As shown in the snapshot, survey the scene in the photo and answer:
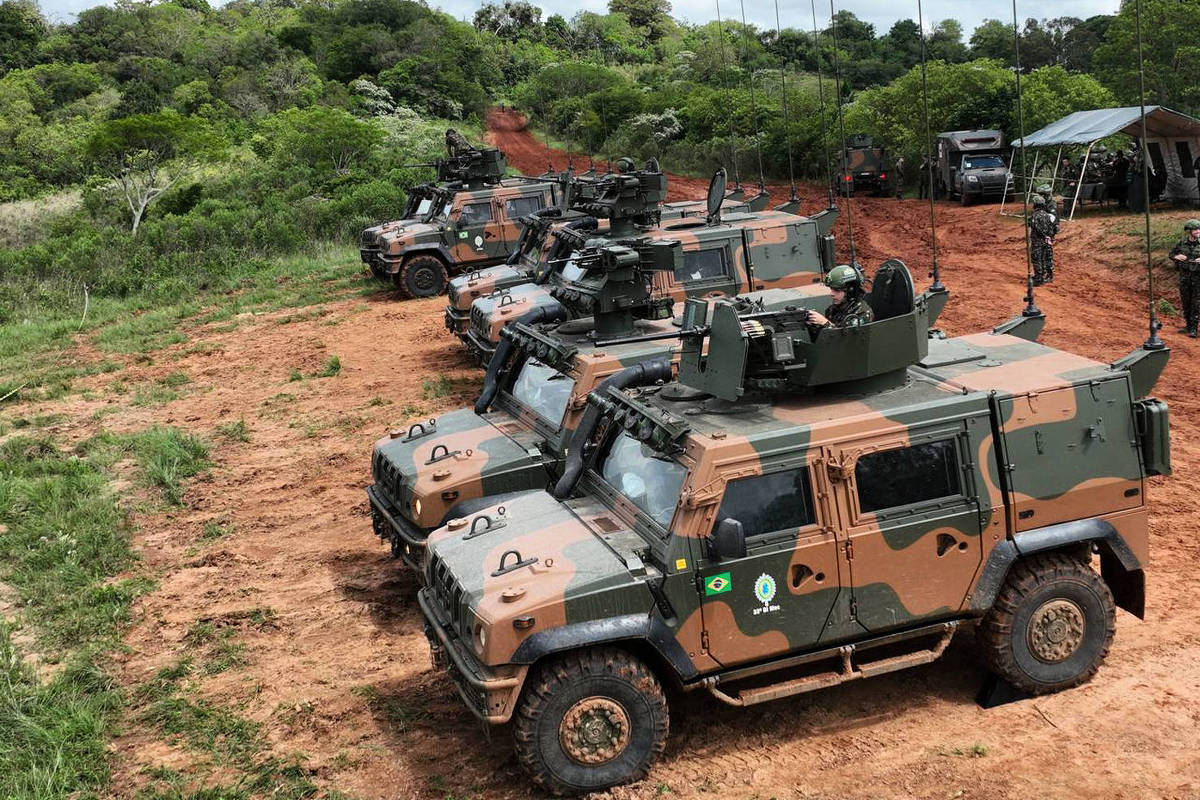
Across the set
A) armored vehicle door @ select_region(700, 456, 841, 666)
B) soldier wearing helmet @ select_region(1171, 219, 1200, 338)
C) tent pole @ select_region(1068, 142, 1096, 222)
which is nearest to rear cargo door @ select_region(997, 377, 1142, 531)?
armored vehicle door @ select_region(700, 456, 841, 666)

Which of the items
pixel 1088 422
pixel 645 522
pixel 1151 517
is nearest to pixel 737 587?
pixel 645 522

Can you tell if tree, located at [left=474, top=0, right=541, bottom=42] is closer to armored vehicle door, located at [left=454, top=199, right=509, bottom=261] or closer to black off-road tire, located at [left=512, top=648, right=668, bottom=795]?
armored vehicle door, located at [left=454, top=199, right=509, bottom=261]

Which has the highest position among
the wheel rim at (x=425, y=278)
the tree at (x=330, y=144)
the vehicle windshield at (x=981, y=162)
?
the tree at (x=330, y=144)

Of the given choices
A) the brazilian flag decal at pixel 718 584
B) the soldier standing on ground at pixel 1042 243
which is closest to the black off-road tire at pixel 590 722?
the brazilian flag decal at pixel 718 584

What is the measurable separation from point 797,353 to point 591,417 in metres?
1.42

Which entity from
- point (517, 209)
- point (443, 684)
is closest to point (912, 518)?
point (443, 684)

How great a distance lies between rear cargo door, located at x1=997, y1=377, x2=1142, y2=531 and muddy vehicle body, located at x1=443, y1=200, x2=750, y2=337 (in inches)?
338

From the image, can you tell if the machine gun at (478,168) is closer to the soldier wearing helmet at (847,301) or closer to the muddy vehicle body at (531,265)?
the muddy vehicle body at (531,265)

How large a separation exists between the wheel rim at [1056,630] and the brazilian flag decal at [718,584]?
1.79m

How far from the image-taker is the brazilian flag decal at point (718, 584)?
6109mm

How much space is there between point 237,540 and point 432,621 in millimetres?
4575

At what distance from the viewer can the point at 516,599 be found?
595cm

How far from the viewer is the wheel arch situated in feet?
21.3

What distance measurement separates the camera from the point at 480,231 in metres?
20.0
